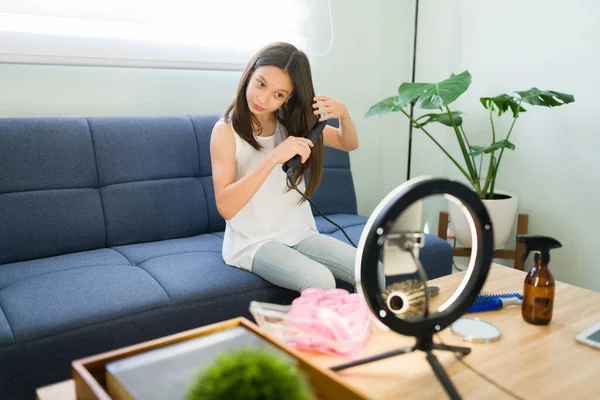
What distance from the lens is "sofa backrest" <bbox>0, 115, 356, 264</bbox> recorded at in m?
1.95

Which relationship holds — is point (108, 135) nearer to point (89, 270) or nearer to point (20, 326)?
point (89, 270)

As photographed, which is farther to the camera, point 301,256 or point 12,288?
point 301,256

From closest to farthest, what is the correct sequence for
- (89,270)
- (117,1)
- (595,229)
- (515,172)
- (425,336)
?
1. (425,336)
2. (89,270)
3. (117,1)
4. (595,229)
5. (515,172)

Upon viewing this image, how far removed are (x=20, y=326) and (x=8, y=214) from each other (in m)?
0.58

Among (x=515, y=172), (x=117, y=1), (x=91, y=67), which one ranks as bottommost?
(x=515, y=172)

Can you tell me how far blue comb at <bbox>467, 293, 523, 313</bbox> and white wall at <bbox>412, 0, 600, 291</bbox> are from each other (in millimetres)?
1368

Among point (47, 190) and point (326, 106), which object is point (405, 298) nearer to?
point (326, 106)

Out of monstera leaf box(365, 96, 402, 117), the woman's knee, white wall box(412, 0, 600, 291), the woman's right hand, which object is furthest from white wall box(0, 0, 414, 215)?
the woman's knee

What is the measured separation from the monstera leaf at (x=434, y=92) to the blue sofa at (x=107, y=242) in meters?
0.52

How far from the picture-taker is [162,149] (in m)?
2.24

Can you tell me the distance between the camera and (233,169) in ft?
6.20

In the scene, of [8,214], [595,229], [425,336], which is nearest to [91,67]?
[8,214]

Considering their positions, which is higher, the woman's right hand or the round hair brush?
the woman's right hand

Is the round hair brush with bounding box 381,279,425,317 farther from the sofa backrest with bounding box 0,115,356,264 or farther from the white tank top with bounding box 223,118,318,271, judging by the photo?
the sofa backrest with bounding box 0,115,356,264
